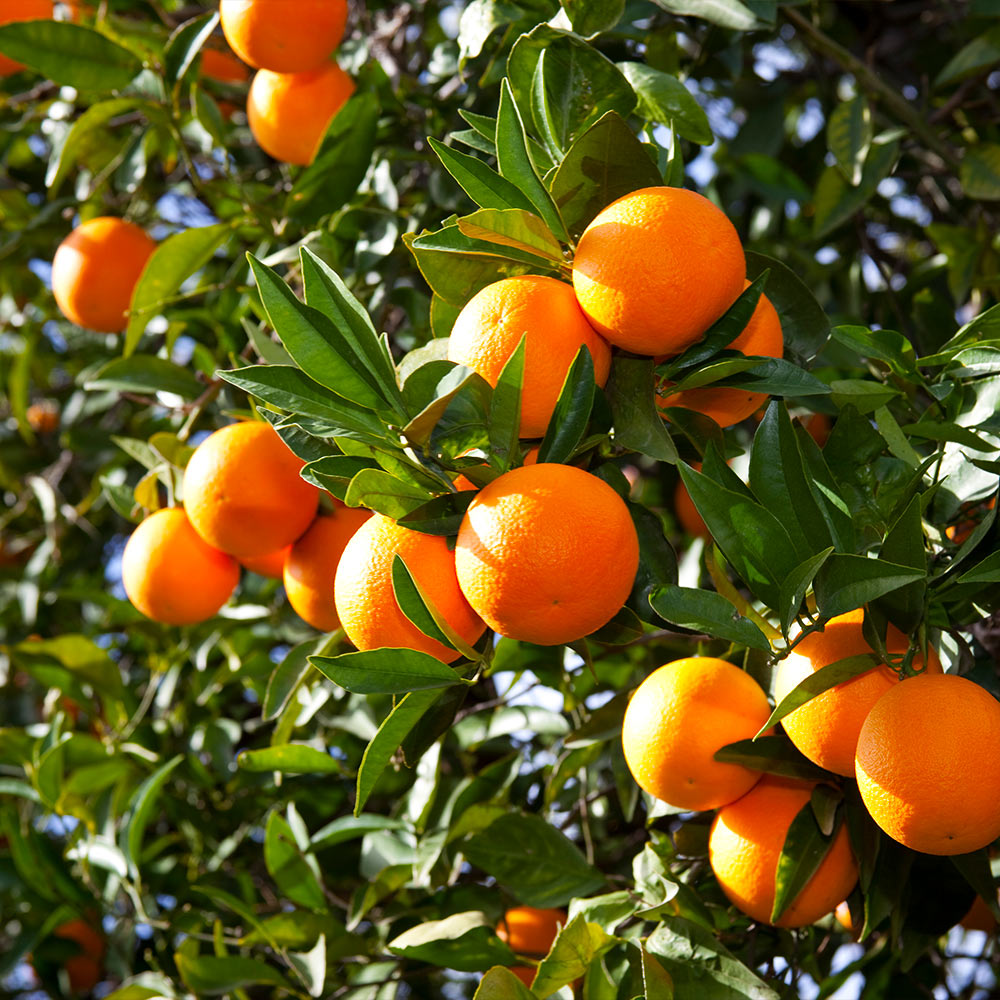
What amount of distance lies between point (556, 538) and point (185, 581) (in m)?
0.82

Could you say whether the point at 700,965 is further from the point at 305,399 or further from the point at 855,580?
the point at 305,399


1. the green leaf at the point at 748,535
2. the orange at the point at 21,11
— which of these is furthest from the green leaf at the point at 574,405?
the orange at the point at 21,11

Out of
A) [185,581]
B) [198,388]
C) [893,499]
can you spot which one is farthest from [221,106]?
[893,499]

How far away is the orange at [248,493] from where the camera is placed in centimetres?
137

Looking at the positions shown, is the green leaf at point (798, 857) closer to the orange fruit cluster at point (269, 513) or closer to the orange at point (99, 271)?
the orange fruit cluster at point (269, 513)

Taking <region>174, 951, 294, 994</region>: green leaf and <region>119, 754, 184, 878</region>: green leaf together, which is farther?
<region>119, 754, 184, 878</region>: green leaf

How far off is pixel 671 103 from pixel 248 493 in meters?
0.74

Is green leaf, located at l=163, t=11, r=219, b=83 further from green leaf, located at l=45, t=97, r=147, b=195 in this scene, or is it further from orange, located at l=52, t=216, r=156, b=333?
orange, located at l=52, t=216, r=156, b=333

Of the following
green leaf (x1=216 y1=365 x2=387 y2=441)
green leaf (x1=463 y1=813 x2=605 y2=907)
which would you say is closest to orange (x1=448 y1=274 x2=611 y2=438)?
green leaf (x1=216 y1=365 x2=387 y2=441)

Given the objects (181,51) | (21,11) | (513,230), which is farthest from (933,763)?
(21,11)

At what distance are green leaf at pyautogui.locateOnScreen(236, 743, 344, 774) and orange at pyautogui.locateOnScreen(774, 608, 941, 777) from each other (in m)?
0.76

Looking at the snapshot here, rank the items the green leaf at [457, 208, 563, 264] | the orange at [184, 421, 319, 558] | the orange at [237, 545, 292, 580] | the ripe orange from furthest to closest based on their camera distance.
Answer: the ripe orange
the orange at [237, 545, 292, 580]
the orange at [184, 421, 319, 558]
the green leaf at [457, 208, 563, 264]

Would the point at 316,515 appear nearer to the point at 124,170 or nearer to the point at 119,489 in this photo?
the point at 119,489

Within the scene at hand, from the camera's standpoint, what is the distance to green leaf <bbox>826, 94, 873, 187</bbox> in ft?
6.12
